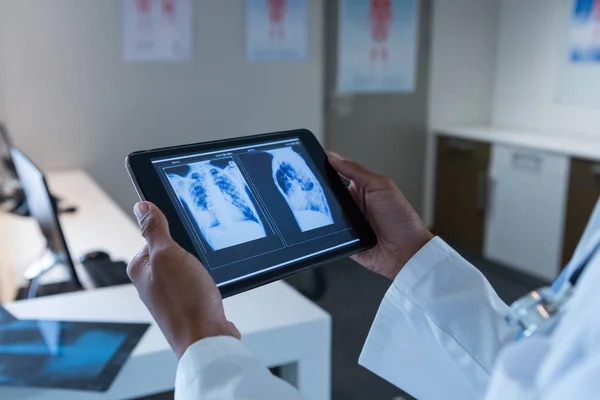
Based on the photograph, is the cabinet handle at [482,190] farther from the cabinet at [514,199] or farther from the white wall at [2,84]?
the white wall at [2,84]

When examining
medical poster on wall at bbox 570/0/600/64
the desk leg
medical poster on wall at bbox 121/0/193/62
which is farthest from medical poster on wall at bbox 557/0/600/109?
the desk leg

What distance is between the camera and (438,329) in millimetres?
981

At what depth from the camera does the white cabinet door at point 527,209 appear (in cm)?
334

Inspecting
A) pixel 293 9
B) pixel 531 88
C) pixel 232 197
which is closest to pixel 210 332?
pixel 232 197

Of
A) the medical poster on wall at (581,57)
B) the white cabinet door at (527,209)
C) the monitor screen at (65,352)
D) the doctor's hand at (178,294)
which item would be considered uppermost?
the medical poster on wall at (581,57)

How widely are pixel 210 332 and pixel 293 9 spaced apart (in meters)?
2.95

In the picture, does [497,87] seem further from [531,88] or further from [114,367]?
[114,367]

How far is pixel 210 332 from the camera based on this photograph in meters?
0.74

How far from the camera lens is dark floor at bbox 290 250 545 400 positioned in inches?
96.7

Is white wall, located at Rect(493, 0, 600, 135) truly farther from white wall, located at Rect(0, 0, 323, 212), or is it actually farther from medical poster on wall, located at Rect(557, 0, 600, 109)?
white wall, located at Rect(0, 0, 323, 212)

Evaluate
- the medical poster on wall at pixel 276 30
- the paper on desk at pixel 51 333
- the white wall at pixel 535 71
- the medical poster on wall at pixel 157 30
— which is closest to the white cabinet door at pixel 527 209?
the white wall at pixel 535 71

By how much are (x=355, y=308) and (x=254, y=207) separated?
234 cm

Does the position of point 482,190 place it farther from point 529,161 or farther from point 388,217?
point 388,217

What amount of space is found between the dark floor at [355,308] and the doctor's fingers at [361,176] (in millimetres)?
974
